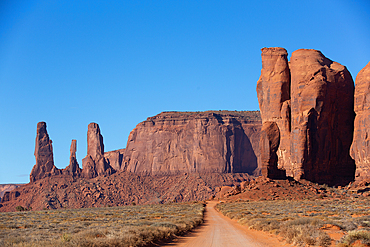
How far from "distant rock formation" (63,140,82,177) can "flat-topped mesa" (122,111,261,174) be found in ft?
53.5

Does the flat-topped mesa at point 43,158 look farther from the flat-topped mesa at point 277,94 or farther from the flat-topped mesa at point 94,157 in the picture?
the flat-topped mesa at point 277,94

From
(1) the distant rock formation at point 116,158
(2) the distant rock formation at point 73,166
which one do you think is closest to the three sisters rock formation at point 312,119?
(2) the distant rock formation at point 73,166

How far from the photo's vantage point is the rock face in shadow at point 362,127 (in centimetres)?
5934

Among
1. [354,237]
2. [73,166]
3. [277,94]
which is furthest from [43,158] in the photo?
[354,237]

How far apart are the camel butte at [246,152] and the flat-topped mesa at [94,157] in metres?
0.27

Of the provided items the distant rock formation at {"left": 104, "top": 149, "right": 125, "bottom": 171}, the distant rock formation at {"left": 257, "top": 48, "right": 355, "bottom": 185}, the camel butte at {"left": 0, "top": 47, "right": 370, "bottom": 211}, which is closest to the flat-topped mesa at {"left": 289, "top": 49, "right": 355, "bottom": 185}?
the distant rock formation at {"left": 257, "top": 48, "right": 355, "bottom": 185}

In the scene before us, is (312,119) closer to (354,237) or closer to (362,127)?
(362,127)

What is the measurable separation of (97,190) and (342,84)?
190 feet

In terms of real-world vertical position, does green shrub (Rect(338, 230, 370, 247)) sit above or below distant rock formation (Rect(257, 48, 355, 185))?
below

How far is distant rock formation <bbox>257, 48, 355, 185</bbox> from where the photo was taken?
61.7 m

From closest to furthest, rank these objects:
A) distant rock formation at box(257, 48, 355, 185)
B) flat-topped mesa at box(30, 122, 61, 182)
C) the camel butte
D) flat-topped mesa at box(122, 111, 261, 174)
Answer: the camel butte
distant rock formation at box(257, 48, 355, 185)
flat-topped mesa at box(30, 122, 61, 182)
flat-topped mesa at box(122, 111, 261, 174)

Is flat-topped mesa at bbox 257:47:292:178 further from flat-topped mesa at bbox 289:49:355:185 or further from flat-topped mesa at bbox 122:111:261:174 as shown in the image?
flat-topped mesa at bbox 122:111:261:174

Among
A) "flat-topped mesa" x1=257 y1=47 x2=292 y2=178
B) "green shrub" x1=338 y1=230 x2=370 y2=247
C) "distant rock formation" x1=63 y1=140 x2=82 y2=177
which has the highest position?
"flat-topped mesa" x1=257 y1=47 x2=292 y2=178

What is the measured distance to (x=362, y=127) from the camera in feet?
200
